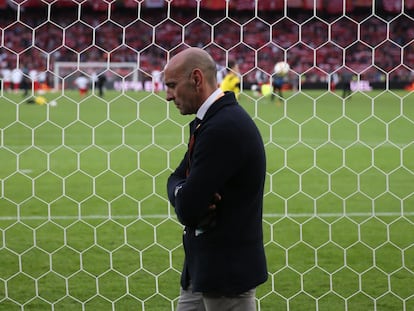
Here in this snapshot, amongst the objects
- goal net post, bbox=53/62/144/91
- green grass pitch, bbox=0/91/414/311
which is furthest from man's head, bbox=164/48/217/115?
goal net post, bbox=53/62/144/91

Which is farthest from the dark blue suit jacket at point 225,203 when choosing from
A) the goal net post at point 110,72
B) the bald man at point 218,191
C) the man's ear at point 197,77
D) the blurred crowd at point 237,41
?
the goal net post at point 110,72

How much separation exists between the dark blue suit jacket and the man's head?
0.26ft

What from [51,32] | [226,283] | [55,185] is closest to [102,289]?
[226,283]

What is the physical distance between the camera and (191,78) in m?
2.58

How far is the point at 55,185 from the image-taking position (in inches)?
328

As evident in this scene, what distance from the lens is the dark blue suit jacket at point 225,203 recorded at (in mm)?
2453

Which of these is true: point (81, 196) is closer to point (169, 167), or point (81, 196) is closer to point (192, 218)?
point (169, 167)

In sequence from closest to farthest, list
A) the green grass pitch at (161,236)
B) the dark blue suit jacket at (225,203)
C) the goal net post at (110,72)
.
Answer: the dark blue suit jacket at (225,203)
the green grass pitch at (161,236)
the goal net post at (110,72)

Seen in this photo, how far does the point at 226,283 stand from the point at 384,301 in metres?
2.23

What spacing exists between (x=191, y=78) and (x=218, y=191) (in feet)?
1.35

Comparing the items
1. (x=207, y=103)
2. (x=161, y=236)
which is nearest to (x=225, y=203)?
(x=207, y=103)

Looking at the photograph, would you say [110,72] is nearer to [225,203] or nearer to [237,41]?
[237,41]

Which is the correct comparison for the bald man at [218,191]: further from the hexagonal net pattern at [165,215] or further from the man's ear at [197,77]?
the hexagonal net pattern at [165,215]

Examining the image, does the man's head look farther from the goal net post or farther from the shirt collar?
the goal net post
